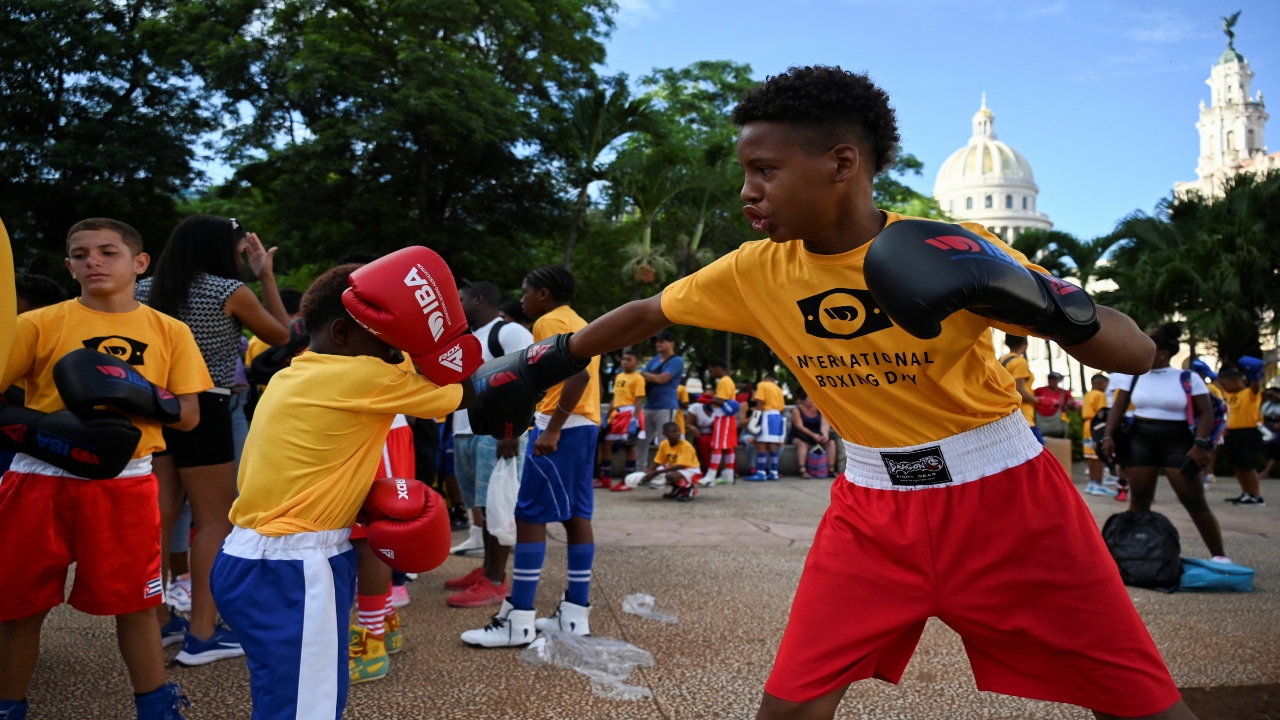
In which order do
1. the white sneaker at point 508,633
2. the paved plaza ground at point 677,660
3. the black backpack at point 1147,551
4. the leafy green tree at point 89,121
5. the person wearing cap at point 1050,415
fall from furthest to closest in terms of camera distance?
the leafy green tree at point 89,121 → the person wearing cap at point 1050,415 → the black backpack at point 1147,551 → the white sneaker at point 508,633 → the paved plaza ground at point 677,660

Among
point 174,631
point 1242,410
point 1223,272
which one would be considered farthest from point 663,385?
point 1223,272

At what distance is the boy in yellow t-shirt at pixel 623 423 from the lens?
11180 mm

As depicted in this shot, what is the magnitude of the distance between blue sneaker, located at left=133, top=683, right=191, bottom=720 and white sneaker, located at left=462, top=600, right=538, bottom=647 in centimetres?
139

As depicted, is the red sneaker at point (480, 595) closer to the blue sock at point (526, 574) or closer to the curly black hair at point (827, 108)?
the blue sock at point (526, 574)

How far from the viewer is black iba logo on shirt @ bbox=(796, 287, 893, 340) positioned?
2088 millimetres

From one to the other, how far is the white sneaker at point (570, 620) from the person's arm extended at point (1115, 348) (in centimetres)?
282

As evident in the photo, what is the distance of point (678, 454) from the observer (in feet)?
33.3

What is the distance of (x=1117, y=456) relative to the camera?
6.62 metres

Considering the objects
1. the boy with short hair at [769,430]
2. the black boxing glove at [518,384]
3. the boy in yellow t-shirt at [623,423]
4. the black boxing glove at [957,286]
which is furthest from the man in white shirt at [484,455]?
the boy with short hair at [769,430]

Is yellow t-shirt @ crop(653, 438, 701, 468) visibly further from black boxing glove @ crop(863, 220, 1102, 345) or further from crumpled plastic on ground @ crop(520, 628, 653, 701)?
black boxing glove @ crop(863, 220, 1102, 345)

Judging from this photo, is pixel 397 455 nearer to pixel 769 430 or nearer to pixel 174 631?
pixel 174 631

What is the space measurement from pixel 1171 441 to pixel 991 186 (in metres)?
115

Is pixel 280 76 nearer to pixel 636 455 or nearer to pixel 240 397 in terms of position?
pixel 636 455

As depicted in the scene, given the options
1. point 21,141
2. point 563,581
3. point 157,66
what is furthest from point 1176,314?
point 21,141
